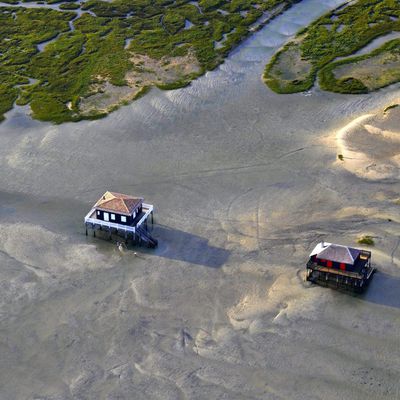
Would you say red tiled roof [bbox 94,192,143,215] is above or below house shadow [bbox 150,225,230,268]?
Answer: above

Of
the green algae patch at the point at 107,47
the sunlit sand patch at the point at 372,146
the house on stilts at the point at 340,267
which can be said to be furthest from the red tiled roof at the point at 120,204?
the sunlit sand patch at the point at 372,146

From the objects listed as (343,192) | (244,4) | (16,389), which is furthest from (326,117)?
(16,389)

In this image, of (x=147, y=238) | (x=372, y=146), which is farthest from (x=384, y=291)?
(x=372, y=146)

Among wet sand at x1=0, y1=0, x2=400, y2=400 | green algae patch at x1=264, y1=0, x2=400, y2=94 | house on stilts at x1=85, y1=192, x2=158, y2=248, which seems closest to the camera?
wet sand at x1=0, y1=0, x2=400, y2=400

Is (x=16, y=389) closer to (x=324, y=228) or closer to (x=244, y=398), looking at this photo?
(x=244, y=398)

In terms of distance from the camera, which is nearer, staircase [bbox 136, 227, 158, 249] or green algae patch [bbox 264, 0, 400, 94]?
staircase [bbox 136, 227, 158, 249]

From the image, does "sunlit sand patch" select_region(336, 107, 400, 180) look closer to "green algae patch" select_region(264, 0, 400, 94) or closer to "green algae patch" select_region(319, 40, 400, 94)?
"green algae patch" select_region(319, 40, 400, 94)

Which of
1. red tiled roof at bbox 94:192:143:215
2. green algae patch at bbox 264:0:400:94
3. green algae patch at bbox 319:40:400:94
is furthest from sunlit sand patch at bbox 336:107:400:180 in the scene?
red tiled roof at bbox 94:192:143:215
